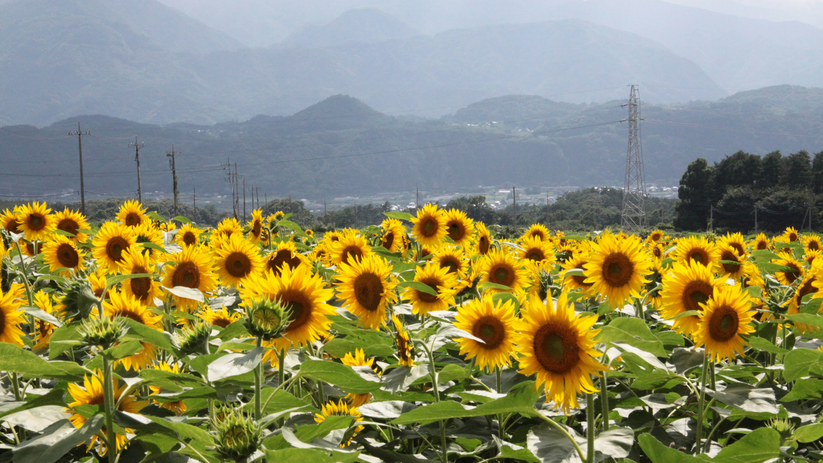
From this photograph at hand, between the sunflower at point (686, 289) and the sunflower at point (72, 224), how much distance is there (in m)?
4.00

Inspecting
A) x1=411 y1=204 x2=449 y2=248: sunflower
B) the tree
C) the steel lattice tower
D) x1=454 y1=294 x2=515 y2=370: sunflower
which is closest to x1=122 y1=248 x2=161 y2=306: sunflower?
x1=454 y1=294 x2=515 y2=370: sunflower

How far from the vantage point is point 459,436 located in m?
2.12

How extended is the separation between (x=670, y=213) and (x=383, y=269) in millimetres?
101487

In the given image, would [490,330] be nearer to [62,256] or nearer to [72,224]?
[62,256]

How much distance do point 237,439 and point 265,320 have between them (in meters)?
0.41

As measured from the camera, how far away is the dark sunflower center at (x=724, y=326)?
2391mm

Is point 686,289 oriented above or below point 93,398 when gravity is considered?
above

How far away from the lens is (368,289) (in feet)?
8.99

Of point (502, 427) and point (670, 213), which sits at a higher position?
point (502, 427)

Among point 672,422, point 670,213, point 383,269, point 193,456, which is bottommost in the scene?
point 670,213

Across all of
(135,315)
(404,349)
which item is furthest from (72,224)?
(404,349)

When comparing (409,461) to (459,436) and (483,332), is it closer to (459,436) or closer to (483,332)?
(459,436)

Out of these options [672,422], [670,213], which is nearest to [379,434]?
[672,422]

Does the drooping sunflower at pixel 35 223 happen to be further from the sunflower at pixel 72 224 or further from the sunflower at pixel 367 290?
the sunflower at pixel 367 290
